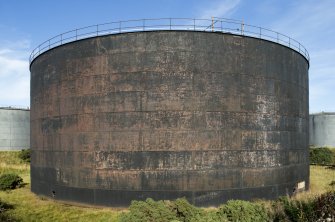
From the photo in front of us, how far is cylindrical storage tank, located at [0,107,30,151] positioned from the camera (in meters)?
44.9

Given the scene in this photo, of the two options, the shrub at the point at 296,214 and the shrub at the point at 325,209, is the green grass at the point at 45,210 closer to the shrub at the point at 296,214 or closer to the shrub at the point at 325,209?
the shrub at the point at 296,214

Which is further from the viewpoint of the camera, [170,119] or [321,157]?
[321,157]

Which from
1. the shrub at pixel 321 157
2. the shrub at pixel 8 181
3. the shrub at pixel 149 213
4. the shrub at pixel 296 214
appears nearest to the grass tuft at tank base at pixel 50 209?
the shrub at pixel 8 181

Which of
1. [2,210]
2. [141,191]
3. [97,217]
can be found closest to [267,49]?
[141,191]

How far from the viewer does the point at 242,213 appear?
13461 mm

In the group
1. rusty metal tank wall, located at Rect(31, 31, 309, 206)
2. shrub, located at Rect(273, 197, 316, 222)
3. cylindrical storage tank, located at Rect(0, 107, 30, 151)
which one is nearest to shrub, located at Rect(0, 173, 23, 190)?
rusty metal tank wall, located at Rect(31, 31, 309, 206)

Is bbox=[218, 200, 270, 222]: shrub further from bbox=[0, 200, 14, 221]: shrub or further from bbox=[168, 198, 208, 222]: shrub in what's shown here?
bbox=[0, 200, 14, 221]: shrub

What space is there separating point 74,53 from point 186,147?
895 cm

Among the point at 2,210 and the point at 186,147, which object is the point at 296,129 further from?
the point at 2,210

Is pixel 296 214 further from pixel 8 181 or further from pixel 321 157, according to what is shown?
pixel 321 157

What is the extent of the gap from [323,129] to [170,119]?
42.4 meters

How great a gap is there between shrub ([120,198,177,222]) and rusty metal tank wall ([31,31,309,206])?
3708 mm

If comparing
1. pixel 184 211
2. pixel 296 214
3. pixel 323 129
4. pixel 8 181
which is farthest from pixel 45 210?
pixel 323 129

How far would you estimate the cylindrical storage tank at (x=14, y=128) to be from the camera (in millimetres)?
44938
